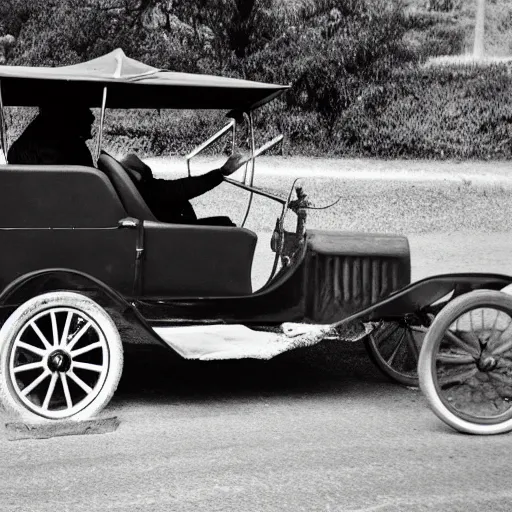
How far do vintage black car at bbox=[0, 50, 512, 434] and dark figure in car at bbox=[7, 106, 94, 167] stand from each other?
127 millimetres

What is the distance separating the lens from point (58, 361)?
4.00m

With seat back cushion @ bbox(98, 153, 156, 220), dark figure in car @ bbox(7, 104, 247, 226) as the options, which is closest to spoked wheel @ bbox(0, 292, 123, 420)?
seat back cushion @ bbox(98, 153, 156, 220)

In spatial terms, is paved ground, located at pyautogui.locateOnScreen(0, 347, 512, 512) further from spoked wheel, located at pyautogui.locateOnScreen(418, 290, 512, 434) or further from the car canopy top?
the car canopy top

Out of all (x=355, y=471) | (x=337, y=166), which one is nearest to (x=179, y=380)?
(x=355, y=471)

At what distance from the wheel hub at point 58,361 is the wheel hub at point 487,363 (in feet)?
5.74

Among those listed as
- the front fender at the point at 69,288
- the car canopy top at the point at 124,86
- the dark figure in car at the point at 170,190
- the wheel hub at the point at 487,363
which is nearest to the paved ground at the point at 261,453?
the wheel hub at the point at 487,363

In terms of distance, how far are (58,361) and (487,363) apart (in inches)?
71.6

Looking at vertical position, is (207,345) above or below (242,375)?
above

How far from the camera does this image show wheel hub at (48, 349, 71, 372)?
4.00 metres

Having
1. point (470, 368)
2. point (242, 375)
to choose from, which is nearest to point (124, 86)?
point (242, 375)

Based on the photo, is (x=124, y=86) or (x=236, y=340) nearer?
(x=236, y=340)

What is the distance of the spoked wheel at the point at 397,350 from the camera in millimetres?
4953

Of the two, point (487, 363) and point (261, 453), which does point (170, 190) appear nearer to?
point (261, 453)

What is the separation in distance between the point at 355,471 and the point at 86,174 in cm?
172
